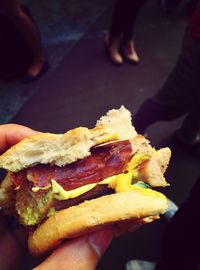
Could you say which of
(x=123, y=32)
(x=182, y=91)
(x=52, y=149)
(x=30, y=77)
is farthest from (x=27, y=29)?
(x=52, y=149)

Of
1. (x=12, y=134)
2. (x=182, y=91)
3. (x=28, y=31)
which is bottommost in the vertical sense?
(x=182, y=91)

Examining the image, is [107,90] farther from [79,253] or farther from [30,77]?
[79,253]

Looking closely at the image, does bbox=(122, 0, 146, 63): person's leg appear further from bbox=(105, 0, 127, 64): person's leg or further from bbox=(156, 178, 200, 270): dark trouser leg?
bbox=(156, 178, 200, 270): dark trouser leg

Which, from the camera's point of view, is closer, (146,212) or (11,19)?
(146,212)

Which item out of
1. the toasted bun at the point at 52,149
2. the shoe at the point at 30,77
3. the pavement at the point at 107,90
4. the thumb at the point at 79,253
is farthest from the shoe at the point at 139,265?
the shoe at the point at 30,77

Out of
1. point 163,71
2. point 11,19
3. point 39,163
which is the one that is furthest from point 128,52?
point 39,163

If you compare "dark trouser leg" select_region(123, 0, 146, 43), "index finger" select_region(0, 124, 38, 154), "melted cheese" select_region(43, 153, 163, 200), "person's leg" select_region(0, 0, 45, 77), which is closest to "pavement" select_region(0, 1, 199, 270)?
"person's leg" select_region(0, 0, 45, 77)

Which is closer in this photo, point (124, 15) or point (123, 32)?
point (124, 15)

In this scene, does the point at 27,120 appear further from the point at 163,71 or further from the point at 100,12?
the point at 100,12
